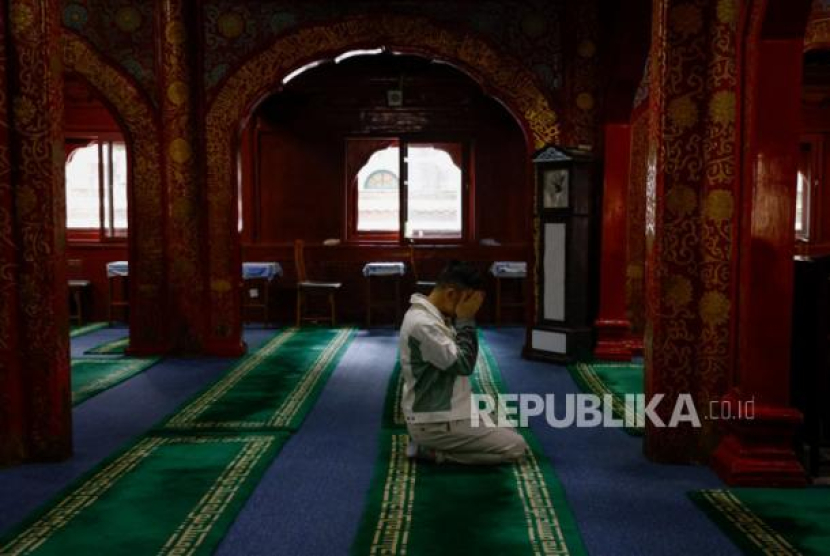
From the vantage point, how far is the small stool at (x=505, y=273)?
10141 mm

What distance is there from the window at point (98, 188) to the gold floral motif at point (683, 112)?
7.34 metres

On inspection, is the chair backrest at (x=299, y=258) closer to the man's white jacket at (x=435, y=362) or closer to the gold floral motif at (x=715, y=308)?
the man's white jacket at (x=435, y=362)

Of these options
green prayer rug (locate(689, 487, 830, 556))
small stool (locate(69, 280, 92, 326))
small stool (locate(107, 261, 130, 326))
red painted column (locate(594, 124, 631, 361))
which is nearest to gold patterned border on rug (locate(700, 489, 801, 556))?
green prayer rug (locate(689, 487, 830, 556))

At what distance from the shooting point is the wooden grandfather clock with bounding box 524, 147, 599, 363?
7418mm

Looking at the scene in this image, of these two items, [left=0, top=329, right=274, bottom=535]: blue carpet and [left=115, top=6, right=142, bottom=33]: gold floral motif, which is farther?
[left=115, top=6, right=142, bottom=33]: gold floral motif

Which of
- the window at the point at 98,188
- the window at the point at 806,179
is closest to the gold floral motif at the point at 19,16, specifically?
the window at the point at 98,188

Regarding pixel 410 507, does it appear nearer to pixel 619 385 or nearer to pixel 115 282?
pixel 619 385

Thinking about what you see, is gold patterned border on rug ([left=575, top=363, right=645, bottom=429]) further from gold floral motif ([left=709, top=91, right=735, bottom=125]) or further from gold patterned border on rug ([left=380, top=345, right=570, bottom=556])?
gold floral motif ([left=709, top=91, right=735, bottom=125])

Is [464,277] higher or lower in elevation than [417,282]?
higher

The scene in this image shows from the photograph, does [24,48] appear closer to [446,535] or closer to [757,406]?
[446,535]

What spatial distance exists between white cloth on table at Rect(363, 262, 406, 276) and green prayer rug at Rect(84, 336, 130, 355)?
2852 mm

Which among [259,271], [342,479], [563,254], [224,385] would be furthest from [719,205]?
[259,271]

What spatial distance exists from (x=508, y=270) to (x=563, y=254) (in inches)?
105

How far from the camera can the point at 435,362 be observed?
392 cm
